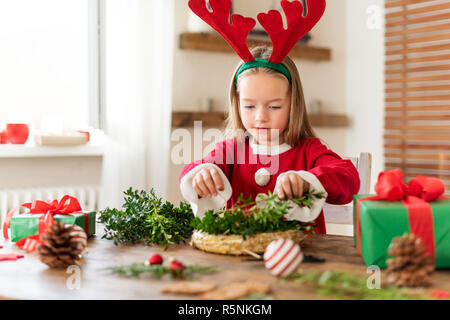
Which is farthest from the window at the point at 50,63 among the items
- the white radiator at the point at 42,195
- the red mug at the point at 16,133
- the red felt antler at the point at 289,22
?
the red felt antler at the point at 289,22

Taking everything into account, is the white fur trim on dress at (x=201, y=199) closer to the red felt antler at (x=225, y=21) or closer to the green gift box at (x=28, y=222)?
the green gift box at (x=28, y=222)

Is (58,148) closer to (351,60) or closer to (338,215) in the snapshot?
(338,215)

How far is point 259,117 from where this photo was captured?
1.13 meters

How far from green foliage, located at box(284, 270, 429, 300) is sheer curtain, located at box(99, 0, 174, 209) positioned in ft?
6.43

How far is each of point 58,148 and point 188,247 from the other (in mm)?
1783

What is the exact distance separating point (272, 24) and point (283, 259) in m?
0.58

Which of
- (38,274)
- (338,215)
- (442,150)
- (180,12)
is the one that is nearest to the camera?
(38,274)

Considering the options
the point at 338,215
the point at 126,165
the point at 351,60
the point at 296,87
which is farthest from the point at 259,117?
the point at 351,60

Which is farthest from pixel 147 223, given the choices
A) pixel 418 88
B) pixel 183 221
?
pixel 418 88

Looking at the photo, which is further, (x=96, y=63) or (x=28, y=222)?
(x=96, y=63)

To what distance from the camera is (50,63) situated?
8.43 feet

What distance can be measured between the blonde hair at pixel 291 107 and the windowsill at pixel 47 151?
55.8 inches

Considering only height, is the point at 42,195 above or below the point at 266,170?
below

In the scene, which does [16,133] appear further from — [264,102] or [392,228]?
[392,228]
